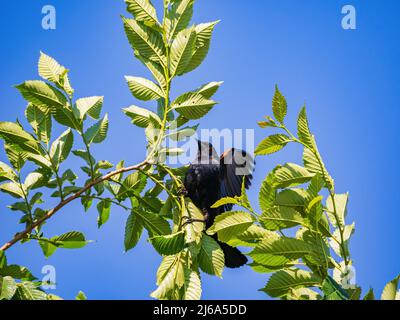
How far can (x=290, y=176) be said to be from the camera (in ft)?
8.68

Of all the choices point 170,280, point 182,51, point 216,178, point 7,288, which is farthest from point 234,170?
point 7,288

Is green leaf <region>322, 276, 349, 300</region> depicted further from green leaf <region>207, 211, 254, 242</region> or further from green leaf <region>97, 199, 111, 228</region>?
green leaf <region>97, 199, 111, 228</region>

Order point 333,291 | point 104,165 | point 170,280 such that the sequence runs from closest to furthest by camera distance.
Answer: point 333,291
point 170,280
point 104,165

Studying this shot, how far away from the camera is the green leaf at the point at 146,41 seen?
312 centimetres

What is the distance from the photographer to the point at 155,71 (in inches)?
124

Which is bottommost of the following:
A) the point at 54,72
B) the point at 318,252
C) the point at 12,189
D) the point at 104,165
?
the point at 318,252

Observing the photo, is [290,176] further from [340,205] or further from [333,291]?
[333,291]

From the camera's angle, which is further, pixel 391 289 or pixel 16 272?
pixel 16 272

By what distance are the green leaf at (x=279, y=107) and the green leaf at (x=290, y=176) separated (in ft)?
0.78

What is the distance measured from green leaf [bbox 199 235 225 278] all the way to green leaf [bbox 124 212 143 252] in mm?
590

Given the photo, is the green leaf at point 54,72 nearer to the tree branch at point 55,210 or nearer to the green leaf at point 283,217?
the tree branch at point 55,210

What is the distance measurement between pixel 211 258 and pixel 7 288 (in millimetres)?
1009

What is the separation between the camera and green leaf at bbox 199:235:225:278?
2.84 m
